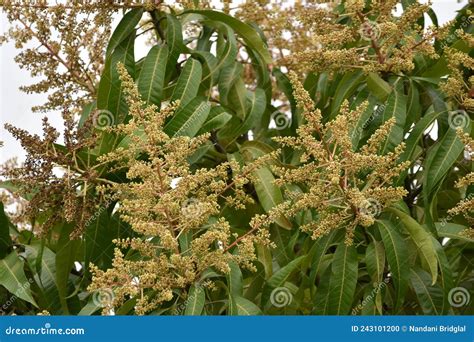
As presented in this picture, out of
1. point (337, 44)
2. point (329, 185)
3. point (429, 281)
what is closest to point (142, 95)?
point (337, 44)

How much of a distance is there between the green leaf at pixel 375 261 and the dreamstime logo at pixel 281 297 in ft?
1.10

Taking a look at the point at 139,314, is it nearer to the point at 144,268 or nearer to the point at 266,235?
the point at 144,268

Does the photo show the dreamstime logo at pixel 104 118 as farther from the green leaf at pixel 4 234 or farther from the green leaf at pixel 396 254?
the green leaf at pixel 396 254

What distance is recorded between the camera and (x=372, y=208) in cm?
380

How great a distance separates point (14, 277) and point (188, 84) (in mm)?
1055

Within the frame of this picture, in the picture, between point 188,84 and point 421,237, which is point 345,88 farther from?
point 421,237

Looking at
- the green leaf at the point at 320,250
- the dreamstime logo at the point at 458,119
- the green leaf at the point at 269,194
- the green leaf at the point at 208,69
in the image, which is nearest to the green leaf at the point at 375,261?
the green leaf at the point at 320,250

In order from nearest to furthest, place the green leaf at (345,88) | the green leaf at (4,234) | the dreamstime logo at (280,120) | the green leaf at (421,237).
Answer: the green leaf at (421,237) → the green leaf at (4,234) → the green leaf at (345,88) → the dreamstime logo at (280,120)

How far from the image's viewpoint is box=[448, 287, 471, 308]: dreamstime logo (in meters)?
4.16

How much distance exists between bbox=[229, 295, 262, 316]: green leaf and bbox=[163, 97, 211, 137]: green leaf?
2.23 feet

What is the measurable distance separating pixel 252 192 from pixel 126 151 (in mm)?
1077

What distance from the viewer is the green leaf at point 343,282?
154 inches

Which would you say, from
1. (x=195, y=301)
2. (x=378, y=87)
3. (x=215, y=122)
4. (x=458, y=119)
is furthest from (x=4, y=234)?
(x=458, y=119)

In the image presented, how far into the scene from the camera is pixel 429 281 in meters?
4.14
